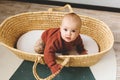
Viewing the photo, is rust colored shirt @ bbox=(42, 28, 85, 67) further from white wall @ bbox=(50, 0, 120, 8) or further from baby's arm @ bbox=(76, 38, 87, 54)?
white wall @ bbox=(50, 0, 120, 8)

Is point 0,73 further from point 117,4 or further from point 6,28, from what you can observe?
point 117,4

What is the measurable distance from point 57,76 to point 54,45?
0.16 metres

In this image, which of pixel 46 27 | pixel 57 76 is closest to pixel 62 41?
pixel 57 76

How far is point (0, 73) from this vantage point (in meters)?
1.31

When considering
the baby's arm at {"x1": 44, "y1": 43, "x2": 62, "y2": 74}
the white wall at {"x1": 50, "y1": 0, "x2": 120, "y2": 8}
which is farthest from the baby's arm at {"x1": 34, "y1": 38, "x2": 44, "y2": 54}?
the white wall at {"x1": 50, "y1": 0, "x2": 120, "y2": 8}

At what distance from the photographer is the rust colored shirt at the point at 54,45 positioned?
4.01 feet

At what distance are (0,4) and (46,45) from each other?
68 centimetres

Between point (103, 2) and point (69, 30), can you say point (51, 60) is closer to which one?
point (69, 30)

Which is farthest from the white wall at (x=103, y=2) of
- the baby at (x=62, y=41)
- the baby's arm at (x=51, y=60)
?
the baby's arm at (x=51, y=60)

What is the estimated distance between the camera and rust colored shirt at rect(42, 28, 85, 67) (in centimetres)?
122

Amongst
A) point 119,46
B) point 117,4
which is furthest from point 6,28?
point 117,4

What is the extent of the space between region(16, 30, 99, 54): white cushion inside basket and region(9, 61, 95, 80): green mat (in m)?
0.10

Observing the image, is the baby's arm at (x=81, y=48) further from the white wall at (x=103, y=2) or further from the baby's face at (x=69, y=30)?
the white wall at (x=103, y=2)

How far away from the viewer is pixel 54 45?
4.13ft
